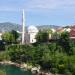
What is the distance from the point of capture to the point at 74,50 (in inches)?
1444

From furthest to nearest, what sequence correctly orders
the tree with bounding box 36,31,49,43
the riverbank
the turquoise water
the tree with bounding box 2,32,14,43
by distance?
1. the tree with bounding box 2,32,14,43
2. the tree with bounding box 36,31,49,43
3. the turquoise water
4. the riverbank

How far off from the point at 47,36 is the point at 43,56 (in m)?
16.7

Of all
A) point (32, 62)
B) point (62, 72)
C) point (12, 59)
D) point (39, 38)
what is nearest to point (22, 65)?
point (32, 62)

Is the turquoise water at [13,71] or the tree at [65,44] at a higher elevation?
the tree at [65,44]

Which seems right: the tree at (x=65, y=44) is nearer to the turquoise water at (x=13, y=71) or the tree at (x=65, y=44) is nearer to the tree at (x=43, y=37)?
the turquoise water at (x=13, y=71)

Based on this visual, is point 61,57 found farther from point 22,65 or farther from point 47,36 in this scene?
point 47,36

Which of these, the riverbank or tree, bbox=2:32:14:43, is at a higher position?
tree, bbox=2:32:14:43

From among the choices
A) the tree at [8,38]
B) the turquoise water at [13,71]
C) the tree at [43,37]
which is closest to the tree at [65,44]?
the turquoise water at [13,71]

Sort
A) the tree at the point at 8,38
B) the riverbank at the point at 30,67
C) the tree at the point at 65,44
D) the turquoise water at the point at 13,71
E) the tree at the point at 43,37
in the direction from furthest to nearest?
the tree at the point at 8,38 < the tree at the point at 43,37 < the tree at the point at 65,44 < the turquoise water at the point at 13,71 < the riverbank at the point at 30,67

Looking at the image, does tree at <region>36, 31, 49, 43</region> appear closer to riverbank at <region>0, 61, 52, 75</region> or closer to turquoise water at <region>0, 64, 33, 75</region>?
riverbank at <region>0, 61, 52, 75</region>

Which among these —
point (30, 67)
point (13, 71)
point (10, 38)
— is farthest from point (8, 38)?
point (13, 71)

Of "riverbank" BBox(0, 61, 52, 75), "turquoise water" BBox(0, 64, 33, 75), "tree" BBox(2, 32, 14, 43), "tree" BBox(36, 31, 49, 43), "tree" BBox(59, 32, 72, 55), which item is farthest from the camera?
"tree" BBox(2, 32, 14, 43)

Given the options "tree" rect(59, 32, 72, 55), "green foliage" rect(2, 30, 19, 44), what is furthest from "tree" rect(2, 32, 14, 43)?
"tree" rect(59, 32, 72, 55)

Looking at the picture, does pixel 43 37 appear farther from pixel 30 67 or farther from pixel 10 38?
pixel 30 67
